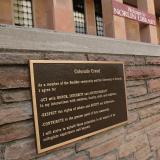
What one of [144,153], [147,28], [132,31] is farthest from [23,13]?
[144,153]

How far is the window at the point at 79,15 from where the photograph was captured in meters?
10.2

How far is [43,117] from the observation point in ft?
8.17

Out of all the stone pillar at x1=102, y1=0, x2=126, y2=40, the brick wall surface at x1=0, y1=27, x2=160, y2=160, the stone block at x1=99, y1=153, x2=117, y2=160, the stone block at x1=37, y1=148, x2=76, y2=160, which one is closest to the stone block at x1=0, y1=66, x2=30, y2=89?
the brick wall surface at x1=0, y1=27, x2=160, y2=160

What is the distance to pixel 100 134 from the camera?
3.13m

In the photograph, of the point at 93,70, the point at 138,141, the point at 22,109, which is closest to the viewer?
the point at 22,109

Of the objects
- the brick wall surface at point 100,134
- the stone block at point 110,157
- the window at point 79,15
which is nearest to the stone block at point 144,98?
the brick wall surface at point 100,134

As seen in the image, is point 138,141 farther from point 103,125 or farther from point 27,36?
point 27,36

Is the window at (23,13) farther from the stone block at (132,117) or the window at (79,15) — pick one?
the stone block at (132,117)

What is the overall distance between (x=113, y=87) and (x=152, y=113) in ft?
3.79

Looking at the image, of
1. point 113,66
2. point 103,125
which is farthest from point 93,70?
point 103,125

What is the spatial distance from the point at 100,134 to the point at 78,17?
7.73 meters

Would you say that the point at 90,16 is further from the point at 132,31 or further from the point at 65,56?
the point at 65,56

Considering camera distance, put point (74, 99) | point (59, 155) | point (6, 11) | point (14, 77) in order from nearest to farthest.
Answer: point (14, 77) → point (59, 155) → point (74, 99) → point (6, 11)

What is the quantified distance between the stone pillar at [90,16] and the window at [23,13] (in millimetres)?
2451
